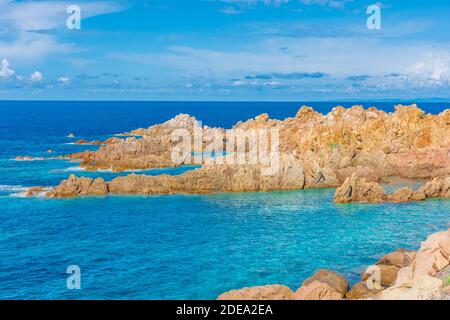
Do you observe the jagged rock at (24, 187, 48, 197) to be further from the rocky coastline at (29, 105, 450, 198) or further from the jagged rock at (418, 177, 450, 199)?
the jagged rock at (418, 177, 450, 199)

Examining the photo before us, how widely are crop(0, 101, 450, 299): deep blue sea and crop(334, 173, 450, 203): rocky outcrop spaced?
1.64 m

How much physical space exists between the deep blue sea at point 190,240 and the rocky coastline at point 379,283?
2603 mm

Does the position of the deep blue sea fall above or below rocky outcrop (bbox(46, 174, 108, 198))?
below

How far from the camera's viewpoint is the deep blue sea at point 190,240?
111 ft

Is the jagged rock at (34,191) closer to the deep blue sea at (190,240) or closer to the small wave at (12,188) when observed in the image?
the deep blue sea at (190,240)

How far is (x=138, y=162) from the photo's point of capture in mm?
82750

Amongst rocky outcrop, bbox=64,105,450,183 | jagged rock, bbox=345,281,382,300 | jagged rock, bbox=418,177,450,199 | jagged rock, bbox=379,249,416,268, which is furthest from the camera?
rocky outcrop, bbox=64,105,450,183

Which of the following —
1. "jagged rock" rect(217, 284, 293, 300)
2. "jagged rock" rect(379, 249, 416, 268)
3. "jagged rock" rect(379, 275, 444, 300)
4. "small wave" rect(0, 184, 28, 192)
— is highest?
"jagged rock" rect(379, 275, 444, 300)

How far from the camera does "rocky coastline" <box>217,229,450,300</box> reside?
79.0 ft

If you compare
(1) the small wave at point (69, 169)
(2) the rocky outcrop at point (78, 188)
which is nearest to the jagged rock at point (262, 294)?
(2) the rocky outcrop at point (78, 188)

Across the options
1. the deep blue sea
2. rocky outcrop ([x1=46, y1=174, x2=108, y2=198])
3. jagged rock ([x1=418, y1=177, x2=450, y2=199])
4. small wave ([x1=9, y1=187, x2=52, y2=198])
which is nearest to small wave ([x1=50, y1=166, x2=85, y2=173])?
the deep blue sea

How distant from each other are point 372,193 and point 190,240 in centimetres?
2497

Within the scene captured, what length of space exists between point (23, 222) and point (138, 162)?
3365 cm

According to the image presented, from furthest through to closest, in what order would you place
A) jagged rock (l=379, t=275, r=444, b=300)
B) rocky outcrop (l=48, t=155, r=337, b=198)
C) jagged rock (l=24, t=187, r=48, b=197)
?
1. rocky outcrop (l=48, t=155, r=337, b=198)
2. jagged rock (l=24, t=187, r=48, b=197)
3. jagged rock (l=379, t=275, r=444, b=300)
